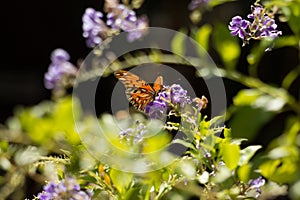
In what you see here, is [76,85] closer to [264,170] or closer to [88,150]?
[88,150]

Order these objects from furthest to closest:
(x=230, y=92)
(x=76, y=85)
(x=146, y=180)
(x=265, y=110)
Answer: (x=230, y=92), (x=76, y=85), (x=146, y=180), (x=265, y=110)

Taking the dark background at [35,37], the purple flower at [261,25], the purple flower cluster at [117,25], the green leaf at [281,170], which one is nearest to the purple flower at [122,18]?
the purple flower cluster at [117,25]

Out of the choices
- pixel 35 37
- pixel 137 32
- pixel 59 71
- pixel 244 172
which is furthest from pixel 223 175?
pixel 35 37

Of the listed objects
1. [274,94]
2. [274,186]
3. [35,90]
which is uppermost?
[274,94]

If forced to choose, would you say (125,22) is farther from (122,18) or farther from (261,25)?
(261,25)

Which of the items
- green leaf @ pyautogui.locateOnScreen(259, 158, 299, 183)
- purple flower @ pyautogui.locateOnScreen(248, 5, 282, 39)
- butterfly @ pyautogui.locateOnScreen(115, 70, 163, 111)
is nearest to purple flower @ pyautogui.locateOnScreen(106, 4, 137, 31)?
butterfly @ pyautogui.locateOnScreen(115, 70, 163, 111)

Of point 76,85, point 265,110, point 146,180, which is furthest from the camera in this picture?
point 76,85

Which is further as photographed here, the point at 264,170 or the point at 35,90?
the point at 35,90

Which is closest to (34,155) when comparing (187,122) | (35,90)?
(187,122)
